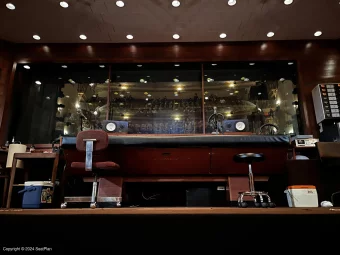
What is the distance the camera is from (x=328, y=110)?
430 centimetres

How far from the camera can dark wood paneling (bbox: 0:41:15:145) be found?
14.8 ft

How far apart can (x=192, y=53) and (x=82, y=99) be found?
94.6 inches

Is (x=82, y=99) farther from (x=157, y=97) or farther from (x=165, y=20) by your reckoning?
(x=165, y=20)

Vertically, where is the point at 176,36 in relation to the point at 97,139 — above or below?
above

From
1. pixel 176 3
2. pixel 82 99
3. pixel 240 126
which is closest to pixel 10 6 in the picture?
pixel 82 99

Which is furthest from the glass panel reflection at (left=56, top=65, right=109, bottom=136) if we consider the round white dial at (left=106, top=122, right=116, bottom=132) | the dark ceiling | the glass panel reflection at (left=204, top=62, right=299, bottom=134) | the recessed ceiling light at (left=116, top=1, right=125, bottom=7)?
the glass panel reflection at (left=204, top=62, right=299, bottom=134)

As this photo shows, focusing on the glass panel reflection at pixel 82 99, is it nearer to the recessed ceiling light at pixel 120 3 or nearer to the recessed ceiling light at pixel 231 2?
the recessed ceiling light at pixel 120 3

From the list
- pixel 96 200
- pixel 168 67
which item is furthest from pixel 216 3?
pixel 96 200

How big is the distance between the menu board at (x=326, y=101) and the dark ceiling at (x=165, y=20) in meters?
1.14

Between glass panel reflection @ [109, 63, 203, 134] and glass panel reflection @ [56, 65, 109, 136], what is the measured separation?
22cm

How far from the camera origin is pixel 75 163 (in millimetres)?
2783
